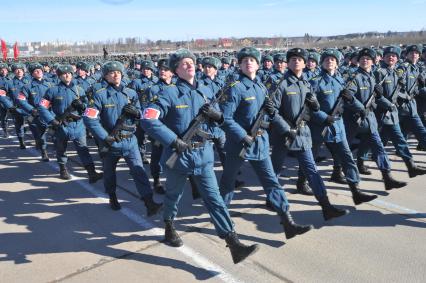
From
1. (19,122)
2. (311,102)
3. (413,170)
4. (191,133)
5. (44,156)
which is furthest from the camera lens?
(19,122)

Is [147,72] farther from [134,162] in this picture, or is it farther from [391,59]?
[391,59]

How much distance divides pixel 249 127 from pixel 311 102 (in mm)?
944

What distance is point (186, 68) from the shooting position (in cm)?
394

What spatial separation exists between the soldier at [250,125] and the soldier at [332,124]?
117cm

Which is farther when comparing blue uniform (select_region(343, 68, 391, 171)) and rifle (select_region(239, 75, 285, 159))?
blue uniform (select_region(343, 68, 391, 171))

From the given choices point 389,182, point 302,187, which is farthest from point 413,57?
point 302,187

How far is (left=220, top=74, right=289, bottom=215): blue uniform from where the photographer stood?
4.19m

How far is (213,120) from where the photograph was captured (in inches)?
156

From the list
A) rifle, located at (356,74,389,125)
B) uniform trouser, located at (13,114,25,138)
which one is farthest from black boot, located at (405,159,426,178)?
uniform trouser, located at (13,114,25,138)

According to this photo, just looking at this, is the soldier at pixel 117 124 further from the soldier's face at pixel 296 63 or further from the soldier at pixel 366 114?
the soldier at pixel 366 114

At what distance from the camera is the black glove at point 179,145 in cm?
375

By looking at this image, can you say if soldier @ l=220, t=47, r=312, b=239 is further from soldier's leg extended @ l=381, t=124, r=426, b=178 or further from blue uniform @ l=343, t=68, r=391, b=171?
soldier's leg extended @ l=381, t=124, r=426, b=178

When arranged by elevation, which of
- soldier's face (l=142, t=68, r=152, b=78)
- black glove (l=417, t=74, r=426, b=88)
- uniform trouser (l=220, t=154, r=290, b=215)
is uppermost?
soldier's face (l=142, t=68, r=152, b=78)

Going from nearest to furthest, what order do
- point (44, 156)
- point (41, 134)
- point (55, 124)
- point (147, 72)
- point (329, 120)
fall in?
1. point (329, 120)
2. point (55, 124)
3. point (41, 134)
4. point (44, 156)
5. point (147, 72)
